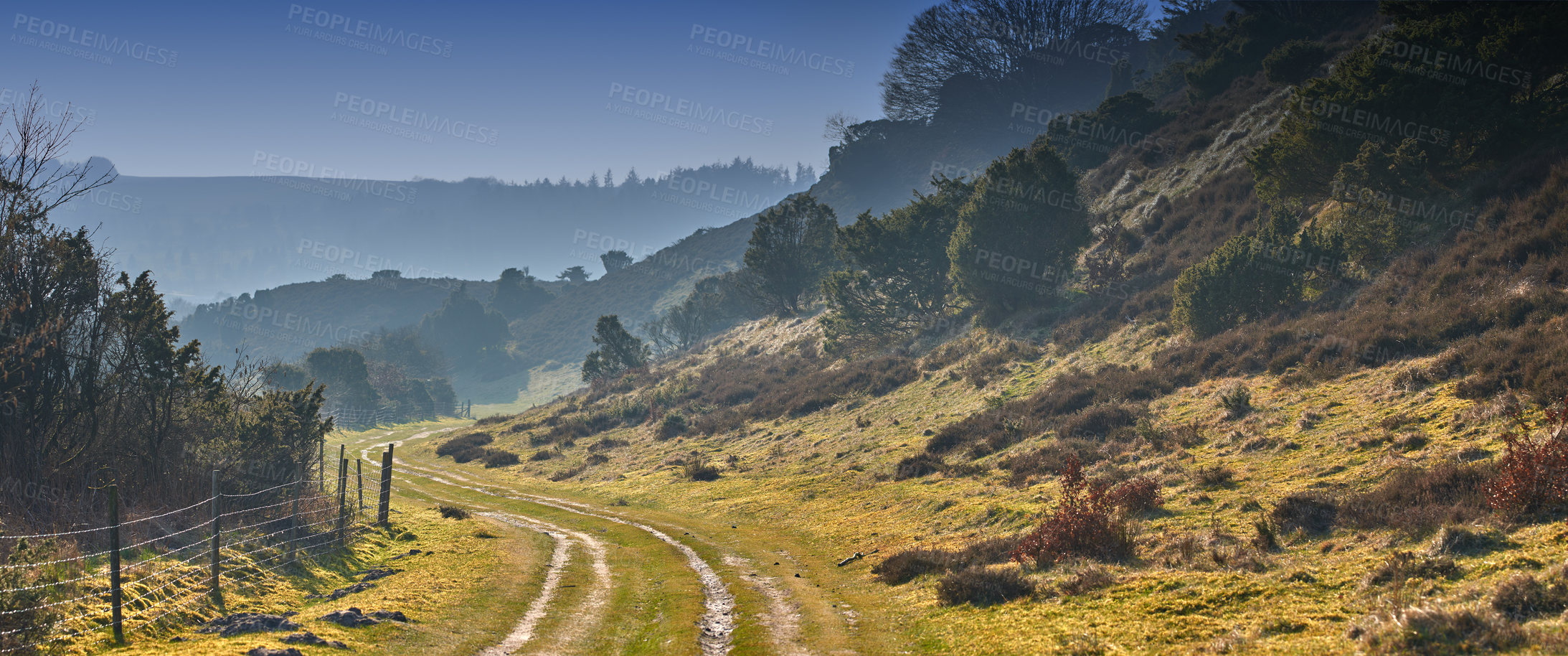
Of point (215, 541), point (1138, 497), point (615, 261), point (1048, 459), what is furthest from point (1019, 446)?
point (615, 261)

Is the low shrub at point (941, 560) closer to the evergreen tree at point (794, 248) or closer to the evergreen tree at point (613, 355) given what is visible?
the evergreen tree at point (794, 248)

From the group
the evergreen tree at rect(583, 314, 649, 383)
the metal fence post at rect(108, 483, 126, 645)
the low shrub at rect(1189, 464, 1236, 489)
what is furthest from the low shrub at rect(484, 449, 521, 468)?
the low shrub at rect(1189, 464, 1236, 489)

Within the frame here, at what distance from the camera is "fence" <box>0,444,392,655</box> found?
8.45 metres

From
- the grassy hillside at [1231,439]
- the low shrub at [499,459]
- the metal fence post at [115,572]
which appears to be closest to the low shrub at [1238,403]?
the grassy hillside at [1231,439]

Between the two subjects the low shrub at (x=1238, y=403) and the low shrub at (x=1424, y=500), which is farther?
the low shrub at (x=1238, y=403)

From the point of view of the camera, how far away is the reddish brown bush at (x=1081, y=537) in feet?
40.2

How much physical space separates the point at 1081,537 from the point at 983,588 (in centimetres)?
236

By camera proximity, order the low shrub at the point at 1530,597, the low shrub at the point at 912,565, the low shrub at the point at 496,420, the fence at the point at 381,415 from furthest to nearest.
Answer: the fence at the point at 381,415 < the low shrub at the point at 496,420 < the low shrub at the point at 912,565 < the low shrub at the point at 1530,597

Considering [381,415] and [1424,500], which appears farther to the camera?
[381,415]

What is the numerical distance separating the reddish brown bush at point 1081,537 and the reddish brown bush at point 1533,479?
15.8ft

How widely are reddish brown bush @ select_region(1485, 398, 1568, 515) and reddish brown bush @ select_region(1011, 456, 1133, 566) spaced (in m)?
4.82

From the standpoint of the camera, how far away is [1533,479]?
9.11m

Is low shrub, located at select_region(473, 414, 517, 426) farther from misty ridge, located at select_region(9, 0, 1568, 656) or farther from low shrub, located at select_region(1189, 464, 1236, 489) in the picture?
low shrub, located at select_region(1189, 464, 1236, 489)

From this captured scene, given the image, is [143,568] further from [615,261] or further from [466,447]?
[615,261]
